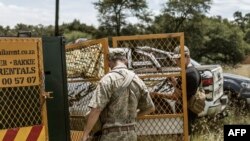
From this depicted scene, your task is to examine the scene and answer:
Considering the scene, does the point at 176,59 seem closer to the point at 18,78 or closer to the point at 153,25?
the point at 18,78

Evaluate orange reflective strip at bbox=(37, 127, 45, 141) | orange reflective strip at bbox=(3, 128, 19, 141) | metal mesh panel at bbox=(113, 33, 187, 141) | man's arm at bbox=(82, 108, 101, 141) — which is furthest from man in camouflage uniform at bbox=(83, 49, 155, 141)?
metal mesh panel at bbox=(113, 33, 187, 141)

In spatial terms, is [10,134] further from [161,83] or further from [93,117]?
[161,83]

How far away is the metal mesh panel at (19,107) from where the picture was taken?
5.06 m

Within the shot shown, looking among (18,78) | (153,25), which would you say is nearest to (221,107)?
(18,78)

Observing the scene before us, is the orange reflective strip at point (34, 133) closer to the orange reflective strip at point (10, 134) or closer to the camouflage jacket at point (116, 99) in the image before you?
the orange reflective strip at point (10, 134)

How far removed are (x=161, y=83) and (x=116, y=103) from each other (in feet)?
6.55

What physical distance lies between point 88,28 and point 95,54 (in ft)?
235

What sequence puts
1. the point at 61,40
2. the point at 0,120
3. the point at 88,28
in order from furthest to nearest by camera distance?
the point at 88,28
the point at 61,40
the point at 0,120

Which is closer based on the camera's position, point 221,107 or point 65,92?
point 65,92

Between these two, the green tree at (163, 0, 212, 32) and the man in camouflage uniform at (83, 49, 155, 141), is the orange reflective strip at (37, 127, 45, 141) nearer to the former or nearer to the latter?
the man in camouflage uniform at (83, 49, 155, 141)

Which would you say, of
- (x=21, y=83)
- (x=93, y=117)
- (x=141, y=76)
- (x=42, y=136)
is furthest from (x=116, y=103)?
(x=141, y=76)

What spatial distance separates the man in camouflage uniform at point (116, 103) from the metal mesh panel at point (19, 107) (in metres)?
0.49

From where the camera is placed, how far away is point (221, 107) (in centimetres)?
1072

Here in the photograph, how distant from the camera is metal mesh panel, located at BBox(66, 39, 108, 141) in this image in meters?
6.29
